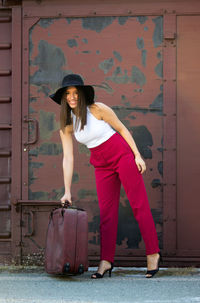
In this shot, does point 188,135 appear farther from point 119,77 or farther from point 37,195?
point 37,195

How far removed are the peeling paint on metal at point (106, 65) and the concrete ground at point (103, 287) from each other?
195 centimetres

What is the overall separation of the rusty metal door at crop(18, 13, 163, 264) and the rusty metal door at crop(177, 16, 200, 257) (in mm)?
194

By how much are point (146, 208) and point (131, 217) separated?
697 mm

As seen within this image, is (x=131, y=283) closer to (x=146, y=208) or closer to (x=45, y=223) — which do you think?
(x=146, y=208)

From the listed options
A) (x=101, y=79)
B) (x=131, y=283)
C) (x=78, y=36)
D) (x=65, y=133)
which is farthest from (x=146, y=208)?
(x=78, y=36)

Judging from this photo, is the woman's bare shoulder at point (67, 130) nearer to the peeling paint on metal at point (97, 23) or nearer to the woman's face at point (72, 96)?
the woman's face at point (72, 96)

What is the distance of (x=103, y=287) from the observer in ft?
13.0

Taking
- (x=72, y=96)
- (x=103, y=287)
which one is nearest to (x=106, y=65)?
(x=72, y=96)

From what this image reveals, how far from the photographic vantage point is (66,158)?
4445 millimetres

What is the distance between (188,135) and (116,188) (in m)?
1.00

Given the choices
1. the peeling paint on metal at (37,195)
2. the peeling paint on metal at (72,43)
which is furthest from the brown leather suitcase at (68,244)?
the peeling paint on metal at (72,43)

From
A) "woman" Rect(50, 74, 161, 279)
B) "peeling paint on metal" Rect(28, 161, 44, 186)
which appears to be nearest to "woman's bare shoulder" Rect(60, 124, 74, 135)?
"woman" Rect(50, 74, 161, 279)

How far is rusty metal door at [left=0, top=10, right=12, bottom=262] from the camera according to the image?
5113mm

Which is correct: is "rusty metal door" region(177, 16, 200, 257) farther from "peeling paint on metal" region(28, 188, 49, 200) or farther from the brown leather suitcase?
"peeling paint on metal" region(28, 188, 49, 200)
